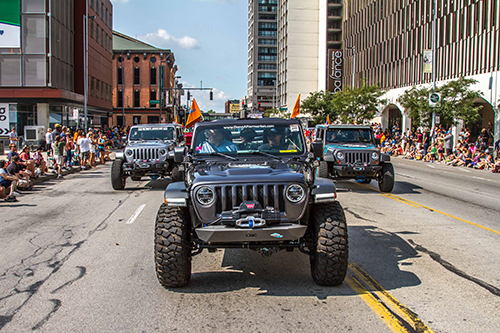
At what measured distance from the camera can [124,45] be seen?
90750 mm

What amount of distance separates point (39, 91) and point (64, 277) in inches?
1440

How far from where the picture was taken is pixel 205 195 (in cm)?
515

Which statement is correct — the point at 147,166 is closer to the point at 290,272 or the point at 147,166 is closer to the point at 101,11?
the point at 290,272

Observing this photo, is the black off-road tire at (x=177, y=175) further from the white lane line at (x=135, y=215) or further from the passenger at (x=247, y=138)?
the passenger at (x=247, y=138)

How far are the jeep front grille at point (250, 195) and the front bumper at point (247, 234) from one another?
0.24m

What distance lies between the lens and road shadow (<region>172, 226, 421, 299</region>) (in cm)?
538

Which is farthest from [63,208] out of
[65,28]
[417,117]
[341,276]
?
[65,28]

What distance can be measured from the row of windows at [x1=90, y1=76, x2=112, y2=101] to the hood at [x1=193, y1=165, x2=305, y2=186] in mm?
49143

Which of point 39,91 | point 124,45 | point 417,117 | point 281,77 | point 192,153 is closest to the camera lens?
point 192,153

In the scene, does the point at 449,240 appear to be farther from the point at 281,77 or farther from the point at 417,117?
the point at 281,77

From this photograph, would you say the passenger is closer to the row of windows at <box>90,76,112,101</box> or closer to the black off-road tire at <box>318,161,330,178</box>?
the black off-road tire at <box>318,161,330,178</box>

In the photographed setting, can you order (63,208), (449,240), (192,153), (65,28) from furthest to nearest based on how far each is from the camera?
(65,28) < (63,208) < (449,240) < (192,153)

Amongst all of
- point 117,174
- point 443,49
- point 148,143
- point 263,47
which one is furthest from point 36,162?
point 263,47

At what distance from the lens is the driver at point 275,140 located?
6662mm
